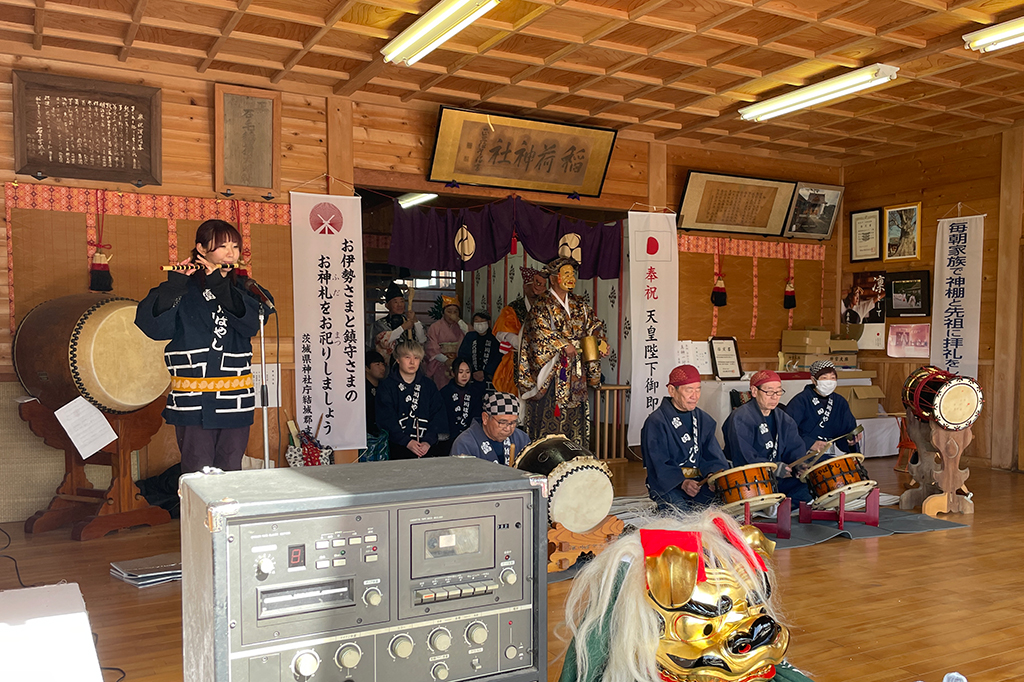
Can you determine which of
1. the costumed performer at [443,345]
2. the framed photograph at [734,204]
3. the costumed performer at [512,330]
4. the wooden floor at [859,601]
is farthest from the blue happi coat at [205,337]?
the framed photograph at [734,204]

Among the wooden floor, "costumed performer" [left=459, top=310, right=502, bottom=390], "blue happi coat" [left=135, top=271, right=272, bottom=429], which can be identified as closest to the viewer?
the wooden floor

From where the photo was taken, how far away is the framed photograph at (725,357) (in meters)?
7.45

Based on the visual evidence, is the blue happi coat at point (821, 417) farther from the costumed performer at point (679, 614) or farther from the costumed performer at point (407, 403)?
the costumed performer at point (679, 614)

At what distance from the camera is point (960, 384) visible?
5.07 m

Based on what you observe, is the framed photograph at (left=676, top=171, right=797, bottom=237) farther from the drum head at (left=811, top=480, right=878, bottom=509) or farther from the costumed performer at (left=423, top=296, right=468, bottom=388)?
the drum head at (left=811, top=480, right=878, bottom=509)

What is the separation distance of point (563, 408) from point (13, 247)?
361 centimetres

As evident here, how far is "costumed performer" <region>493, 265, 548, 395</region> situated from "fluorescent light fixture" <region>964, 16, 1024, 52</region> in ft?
9.85

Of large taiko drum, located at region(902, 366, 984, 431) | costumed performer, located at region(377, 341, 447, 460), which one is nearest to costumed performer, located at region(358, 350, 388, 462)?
costumed performer, located at region(377, 341, 447, 460)

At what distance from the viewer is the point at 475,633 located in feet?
4.76

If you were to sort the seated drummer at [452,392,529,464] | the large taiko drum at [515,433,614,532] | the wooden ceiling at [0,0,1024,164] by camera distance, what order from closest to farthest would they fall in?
1. the large taiko drum at [515,433,614,532]
2. the seated drummer at [452,392,529,464]
3. the wooden ceiling at [0,0,1024,164]

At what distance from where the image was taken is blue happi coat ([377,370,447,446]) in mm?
5367

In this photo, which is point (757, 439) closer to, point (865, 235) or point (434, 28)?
point (434, 28)

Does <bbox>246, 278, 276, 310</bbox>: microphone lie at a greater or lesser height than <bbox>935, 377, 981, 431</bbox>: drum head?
greater

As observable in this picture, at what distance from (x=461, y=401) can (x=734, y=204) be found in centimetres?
329
